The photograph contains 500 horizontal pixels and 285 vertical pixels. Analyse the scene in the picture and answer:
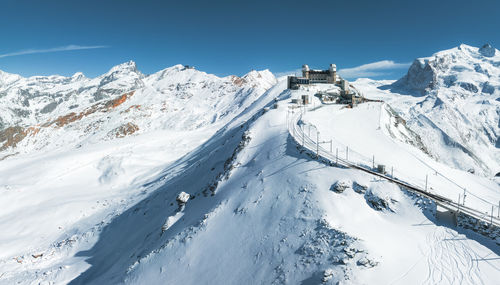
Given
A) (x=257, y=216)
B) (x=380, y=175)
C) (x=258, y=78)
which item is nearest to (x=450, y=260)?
(x=380, y=175)

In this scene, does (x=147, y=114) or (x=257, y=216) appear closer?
(x=257, y=216)

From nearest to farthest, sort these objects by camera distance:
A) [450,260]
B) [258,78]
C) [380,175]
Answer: [450,260] → [380,175] → [258,78]

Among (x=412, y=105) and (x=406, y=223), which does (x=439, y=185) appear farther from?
(x=412, y=105)

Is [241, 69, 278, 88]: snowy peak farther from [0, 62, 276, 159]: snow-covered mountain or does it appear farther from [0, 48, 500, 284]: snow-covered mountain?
[0, 48, 500, 284]: snow-covered mountain

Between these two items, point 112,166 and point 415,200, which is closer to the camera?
point 415,200

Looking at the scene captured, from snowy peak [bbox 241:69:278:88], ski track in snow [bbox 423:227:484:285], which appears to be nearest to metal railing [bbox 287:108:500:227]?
ski track in snow [bbox 423:227:484:285]

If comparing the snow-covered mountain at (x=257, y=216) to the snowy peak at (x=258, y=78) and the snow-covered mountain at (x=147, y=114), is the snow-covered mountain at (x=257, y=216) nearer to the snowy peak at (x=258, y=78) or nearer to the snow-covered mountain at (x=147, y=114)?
the snow-covered mountain at (x=147, y=114)

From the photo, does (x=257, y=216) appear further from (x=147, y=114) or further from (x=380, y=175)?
(x=147, y=114)

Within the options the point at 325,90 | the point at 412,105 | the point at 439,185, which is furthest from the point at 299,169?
the point at 412,105

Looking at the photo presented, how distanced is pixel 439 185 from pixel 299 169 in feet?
56.2

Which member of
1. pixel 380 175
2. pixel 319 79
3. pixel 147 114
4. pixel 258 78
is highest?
pixel 258 78

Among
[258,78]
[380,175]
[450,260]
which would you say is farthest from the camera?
[258,78]

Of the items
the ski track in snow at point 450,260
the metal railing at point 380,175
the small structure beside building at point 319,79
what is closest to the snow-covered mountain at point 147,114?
the small structure beside building at point 319,79

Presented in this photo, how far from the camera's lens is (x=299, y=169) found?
2756 centimetres
